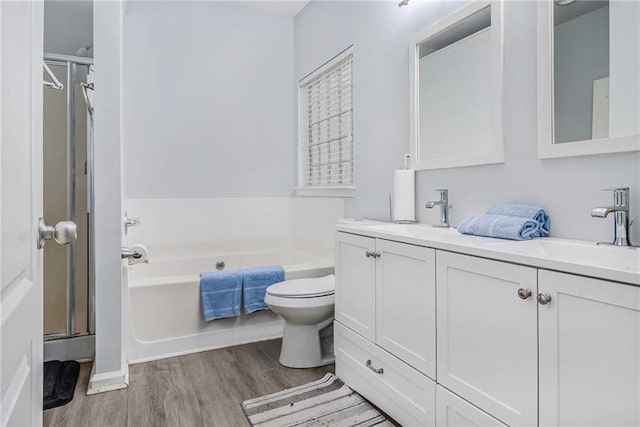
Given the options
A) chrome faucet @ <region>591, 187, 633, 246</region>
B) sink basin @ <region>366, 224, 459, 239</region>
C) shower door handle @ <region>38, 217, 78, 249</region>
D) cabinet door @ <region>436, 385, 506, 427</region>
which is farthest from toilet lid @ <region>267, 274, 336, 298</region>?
shower door handle @ <region>38, 217, 78, 249</region>

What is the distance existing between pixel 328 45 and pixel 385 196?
1.47 metres

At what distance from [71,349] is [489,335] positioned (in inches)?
95.4

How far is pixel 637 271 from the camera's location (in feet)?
2.93

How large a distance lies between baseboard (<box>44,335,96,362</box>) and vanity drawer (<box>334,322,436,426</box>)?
61.4 inches

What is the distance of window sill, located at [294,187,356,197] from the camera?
2.94 meters

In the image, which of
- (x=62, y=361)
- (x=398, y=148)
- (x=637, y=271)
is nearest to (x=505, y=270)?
(x=637, y=271)

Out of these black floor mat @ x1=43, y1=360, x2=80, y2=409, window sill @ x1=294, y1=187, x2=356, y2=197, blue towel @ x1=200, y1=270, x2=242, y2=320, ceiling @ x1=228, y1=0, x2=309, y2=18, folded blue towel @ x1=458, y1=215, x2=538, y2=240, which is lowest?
black floor mat @ x1=43, y1=360, x2=80, y2=409

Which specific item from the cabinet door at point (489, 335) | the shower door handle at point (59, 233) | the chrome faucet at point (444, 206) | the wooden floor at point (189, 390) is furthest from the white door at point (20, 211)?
the chrome faucet at point (444, 206)

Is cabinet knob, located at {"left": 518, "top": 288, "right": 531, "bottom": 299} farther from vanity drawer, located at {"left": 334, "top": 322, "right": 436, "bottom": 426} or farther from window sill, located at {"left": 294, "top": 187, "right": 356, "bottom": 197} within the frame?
window sill, located at {"left": 294, "top": 187, "right": 356, "bottom": 197}

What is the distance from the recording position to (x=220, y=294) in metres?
2.67

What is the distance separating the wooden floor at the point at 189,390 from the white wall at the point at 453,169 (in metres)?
1.18

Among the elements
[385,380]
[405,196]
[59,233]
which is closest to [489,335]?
[385,380]

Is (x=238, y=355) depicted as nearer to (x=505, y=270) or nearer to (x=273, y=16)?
(x=505, y=270)

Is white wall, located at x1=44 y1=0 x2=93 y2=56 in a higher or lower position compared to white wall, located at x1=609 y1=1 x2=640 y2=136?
higher
